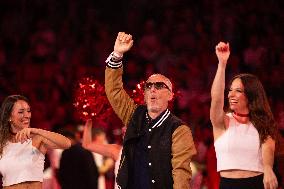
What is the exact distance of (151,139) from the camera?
21.5ft

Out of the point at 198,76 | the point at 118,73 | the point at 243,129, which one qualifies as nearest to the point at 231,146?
the point at 243,129

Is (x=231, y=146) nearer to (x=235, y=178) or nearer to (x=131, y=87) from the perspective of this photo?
(x=235, y=178)

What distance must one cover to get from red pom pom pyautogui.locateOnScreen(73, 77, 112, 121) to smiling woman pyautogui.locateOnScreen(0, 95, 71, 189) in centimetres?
78

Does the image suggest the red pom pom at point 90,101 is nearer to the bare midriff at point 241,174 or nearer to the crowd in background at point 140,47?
the bare midriff at point 241,174

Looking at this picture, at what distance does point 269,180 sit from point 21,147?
88.6 inches

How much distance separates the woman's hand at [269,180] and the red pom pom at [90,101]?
2.20 meters

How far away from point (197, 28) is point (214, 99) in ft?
21.2

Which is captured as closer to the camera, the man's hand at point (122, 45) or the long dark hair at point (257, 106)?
the long dark hair at point (257, 106)

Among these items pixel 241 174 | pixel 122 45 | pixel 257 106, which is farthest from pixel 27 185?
pixel 257 106

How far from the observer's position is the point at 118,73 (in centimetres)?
688

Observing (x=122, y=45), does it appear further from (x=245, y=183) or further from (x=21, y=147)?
(x=245, y=183)

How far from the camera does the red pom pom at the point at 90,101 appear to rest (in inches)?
312

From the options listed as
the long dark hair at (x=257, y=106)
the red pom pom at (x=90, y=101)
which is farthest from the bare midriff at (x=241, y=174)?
the red pom pom at (x=90, y=101)

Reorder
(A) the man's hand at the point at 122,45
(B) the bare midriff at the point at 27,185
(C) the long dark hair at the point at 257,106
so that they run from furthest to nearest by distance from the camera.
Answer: (B) the bare midriff at the point at 27,185 → (A) the man's hand at the point at 122,45 → (C) the long dark hair at the point at 257,106
